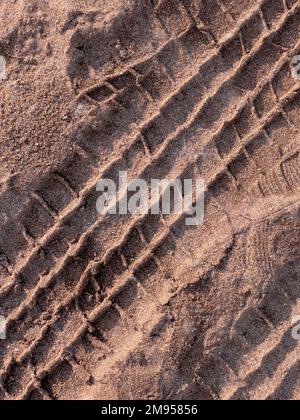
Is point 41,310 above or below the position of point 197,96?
below

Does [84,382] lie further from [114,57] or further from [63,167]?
[114,57]

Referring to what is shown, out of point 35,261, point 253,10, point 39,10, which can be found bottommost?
point 35,261

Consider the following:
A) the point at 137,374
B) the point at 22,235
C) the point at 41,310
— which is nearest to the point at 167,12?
the point at 22,235

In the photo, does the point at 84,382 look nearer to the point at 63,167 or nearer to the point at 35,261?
the point at 35,261

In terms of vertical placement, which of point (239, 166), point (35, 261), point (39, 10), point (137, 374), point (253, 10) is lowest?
point (137, 374)

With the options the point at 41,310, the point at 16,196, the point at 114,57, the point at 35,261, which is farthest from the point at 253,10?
the point at 41,310

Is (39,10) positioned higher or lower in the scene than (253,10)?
higher
